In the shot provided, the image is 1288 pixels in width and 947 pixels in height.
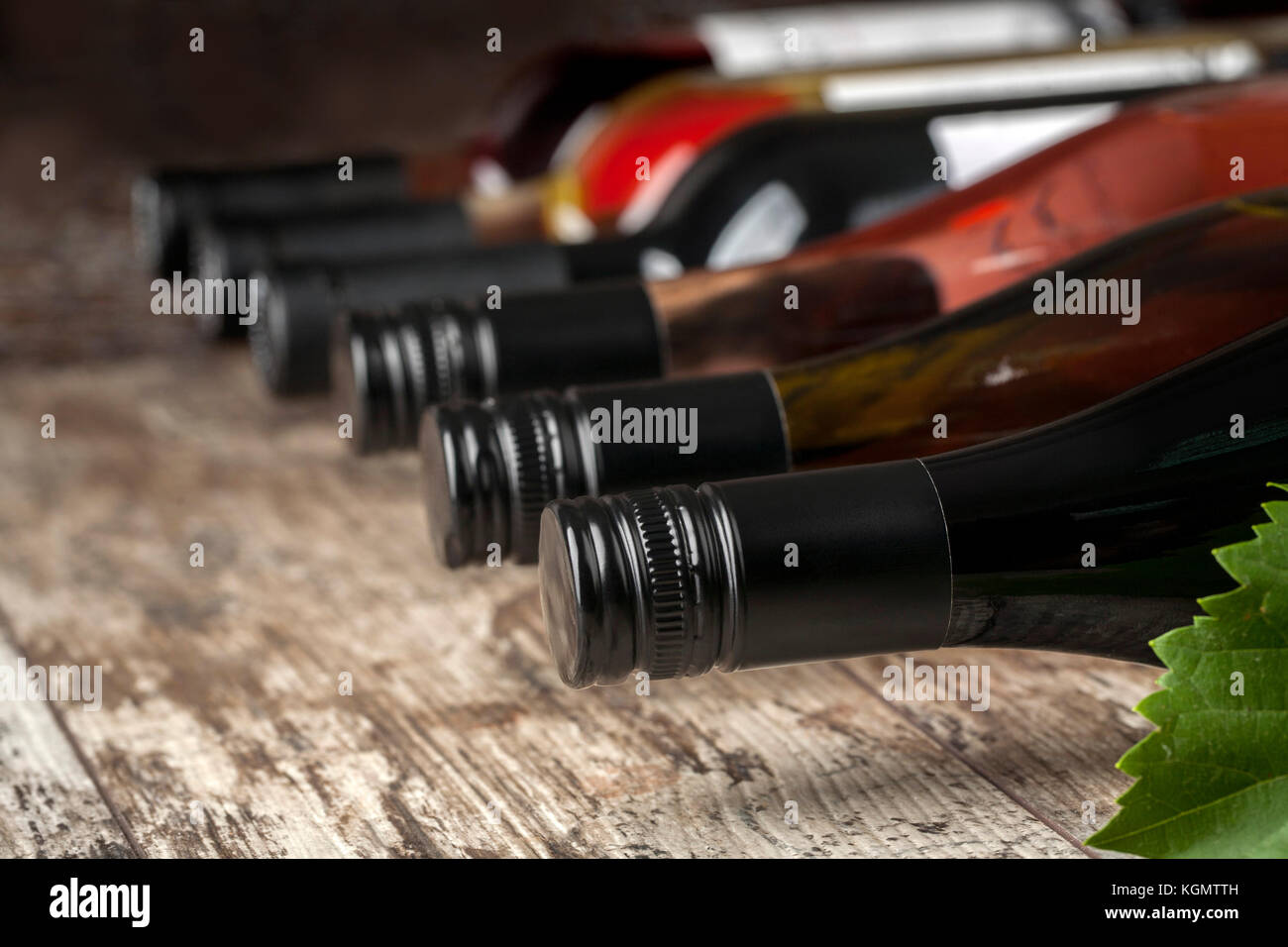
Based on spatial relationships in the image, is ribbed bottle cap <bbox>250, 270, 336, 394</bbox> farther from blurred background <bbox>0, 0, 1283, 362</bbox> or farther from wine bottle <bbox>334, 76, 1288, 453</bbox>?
blurred background <bbox>0, 0, 1283, 362</bbox>

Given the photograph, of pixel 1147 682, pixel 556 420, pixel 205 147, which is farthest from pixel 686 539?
pixel 205 147

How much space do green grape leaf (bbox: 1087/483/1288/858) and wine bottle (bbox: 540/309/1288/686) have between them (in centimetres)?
7

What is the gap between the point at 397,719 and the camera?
55cm

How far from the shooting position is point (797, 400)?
530 mm

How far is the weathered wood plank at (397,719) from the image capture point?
47 cm

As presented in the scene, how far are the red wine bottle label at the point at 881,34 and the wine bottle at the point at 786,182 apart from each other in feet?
0.20

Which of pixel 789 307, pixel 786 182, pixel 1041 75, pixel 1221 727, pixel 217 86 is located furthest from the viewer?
pixel 217 86

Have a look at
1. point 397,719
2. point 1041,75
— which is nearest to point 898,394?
point 397,719

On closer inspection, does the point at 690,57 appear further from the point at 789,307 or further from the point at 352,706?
the point at 352,706

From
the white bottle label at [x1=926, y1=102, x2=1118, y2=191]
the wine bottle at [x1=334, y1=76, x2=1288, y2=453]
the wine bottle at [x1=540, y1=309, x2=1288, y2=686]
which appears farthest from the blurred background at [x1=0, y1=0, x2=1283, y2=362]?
the wine bottle at [x1=540, y1=309, x2=1288, y2=686]

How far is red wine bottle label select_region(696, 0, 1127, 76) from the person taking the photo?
1033mm

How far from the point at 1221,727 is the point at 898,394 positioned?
7.9 inches
